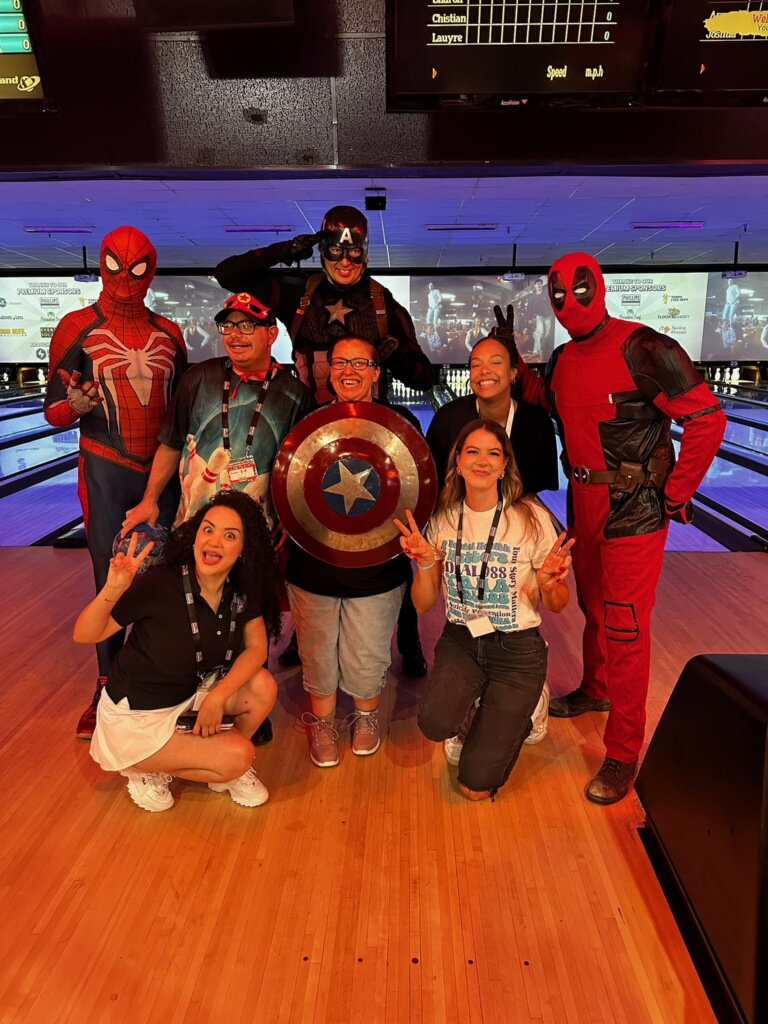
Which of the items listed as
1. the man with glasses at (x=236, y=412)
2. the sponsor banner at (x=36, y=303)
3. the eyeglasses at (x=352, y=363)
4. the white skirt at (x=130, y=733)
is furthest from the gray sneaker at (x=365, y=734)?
the sponsor banner at (x=36, y=303)

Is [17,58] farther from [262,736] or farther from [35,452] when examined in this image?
[35,452]

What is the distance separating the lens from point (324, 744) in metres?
2.06

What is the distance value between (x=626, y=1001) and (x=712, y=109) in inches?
109

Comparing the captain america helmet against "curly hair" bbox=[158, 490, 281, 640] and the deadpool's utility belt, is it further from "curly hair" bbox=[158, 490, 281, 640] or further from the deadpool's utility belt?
the deadpool's utility belt

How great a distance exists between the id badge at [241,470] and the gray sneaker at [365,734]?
789 millimetres

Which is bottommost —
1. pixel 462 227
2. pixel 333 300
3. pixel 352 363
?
pixel 352 363

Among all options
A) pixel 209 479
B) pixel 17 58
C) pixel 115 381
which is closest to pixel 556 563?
pixel 209 479

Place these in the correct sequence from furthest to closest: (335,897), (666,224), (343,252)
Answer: (666,224), (343,252), (335,897)

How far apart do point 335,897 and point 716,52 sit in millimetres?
2669

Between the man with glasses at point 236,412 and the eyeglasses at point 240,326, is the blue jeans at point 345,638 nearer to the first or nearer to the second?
the man with glasses at point 236,412

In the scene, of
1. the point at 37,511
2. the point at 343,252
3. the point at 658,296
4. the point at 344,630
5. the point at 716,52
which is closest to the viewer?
the point at 344,630

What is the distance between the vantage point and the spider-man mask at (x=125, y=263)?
6.64ft

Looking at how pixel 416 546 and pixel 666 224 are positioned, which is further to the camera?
pixel 666 224

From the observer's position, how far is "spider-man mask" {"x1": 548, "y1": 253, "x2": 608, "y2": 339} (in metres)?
1.87
